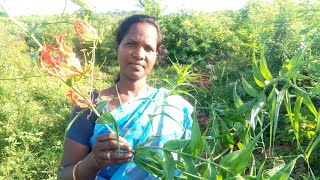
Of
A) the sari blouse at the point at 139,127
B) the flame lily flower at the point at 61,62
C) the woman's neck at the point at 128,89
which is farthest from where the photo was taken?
the woman's neck at the point at 128,89

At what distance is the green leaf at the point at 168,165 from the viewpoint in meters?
0.72

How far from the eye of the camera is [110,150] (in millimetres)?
834

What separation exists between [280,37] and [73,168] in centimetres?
279

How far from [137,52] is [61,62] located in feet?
1.40

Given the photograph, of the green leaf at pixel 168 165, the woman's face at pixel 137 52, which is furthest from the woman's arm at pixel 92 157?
the woman's face at pixel 137 52

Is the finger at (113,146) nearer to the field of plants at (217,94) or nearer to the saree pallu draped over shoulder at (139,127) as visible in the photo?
the field of plants at (217,94)

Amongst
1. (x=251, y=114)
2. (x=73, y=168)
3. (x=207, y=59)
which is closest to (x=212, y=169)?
(x=251, y=114)

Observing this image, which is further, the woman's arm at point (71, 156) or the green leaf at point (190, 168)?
the woman's arm at point (71, 156)

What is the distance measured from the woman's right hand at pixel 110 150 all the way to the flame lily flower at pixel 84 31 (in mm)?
193

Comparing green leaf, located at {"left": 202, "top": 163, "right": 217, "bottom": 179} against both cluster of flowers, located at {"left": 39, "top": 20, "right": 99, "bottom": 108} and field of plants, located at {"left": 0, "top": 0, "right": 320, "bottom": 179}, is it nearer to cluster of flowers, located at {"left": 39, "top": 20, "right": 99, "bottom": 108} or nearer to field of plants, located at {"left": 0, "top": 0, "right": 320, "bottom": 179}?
field of plants, located at {"left": 0, "top": 0, "right": 320, "bottom": 179}

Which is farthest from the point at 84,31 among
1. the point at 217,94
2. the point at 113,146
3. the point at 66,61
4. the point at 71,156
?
the point at 217,94

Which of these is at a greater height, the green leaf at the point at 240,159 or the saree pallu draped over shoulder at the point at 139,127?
the green leaf at the point at 240,159

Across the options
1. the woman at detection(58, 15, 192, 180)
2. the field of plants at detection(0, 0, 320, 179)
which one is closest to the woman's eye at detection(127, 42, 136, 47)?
the woman at detection(58, 15, 192, 180)

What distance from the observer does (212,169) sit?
71 centimetres
